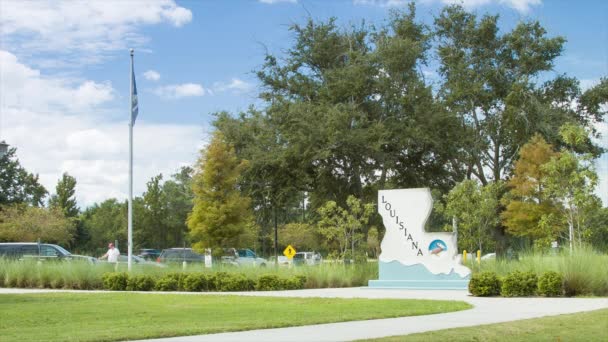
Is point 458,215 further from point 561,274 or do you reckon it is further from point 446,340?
point 446,340

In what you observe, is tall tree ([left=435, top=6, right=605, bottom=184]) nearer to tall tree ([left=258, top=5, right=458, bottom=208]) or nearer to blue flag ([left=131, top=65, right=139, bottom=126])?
tall tree ([left=258, top=5, right=458, bottom=208])

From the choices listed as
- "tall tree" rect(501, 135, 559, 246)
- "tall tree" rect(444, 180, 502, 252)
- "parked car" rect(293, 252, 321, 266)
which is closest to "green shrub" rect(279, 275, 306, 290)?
"parked car" rect(293, 252, 321, 266)

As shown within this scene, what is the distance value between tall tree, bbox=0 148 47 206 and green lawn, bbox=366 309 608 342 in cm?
7425

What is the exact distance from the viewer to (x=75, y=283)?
24.8 metres

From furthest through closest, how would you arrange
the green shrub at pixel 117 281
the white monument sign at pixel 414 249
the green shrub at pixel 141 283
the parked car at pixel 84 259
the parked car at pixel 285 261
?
1. the parked car at pixel 285 261
2. the parked car at pixel 84 259
3. the green shrub at pixel 117 281
4. the green shrub at pixel 141 283
5. the white monument sign at pixel 414 249

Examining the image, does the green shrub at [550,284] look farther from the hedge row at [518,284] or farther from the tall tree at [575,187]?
the tall tree at [575,187]

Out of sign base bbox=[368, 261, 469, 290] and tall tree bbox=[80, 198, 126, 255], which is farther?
tall tree bbox=[80, 198, 126, 255]

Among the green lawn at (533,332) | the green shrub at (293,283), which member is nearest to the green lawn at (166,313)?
the green lawn at (533,332)

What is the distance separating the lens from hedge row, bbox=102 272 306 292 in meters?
22.7

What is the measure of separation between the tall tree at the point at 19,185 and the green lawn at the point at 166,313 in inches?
2484

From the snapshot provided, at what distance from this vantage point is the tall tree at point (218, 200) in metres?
38.0

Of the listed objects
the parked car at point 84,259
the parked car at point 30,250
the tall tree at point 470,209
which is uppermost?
the tall tree at point 470,209

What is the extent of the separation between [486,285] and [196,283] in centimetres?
902

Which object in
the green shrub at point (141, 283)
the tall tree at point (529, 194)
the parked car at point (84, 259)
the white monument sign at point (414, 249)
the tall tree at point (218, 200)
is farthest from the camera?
the tall tree at point (218, 200)
